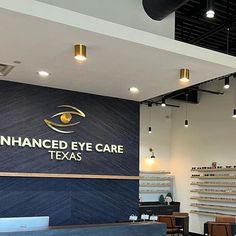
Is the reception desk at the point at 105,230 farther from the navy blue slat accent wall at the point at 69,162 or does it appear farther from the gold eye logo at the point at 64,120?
the gold eye logo at the point at 64,120

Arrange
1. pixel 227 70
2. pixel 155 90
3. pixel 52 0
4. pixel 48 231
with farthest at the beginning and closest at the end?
pixel 155 90 < pixel 227 70 < pixel 48 231 < pixel 52 0

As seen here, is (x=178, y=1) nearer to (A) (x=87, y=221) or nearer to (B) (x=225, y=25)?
(B) (x=225, y=25)

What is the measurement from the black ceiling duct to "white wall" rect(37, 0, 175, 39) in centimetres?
7

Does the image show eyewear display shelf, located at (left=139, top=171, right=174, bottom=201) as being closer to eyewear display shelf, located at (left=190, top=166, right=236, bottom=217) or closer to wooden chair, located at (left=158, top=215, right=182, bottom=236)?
eyewear display shelf, located at (left=190, top=166, right=236, bottom=217)

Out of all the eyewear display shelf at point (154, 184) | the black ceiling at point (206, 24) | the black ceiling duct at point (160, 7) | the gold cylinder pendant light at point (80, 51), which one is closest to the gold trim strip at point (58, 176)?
the gold cylinder pendant light at point (80, 51)

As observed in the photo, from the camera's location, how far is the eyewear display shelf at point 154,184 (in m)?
12.3

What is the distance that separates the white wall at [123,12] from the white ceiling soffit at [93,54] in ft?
0.76

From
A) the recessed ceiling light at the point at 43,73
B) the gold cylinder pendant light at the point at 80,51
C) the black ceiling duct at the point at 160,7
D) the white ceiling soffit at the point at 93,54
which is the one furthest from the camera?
the recessed ceiling light at the point at 43,73

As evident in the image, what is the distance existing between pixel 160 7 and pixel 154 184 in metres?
9.28

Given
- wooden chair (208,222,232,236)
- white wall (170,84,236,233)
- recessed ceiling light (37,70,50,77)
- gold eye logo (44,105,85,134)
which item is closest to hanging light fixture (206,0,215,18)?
recessed ceiling light (37,70,50,77)

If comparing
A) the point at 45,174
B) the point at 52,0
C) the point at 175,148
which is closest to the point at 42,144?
the point at 45,174

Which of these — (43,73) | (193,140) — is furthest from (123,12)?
(193,140)

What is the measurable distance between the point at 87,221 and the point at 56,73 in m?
2.60

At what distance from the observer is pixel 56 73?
5.11 m
